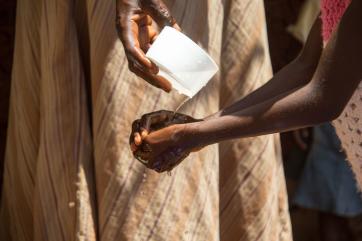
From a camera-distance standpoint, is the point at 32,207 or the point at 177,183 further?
the point at 32,207

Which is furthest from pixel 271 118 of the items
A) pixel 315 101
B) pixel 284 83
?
pixel 284 83

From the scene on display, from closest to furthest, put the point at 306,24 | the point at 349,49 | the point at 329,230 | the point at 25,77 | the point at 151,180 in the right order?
the point at 349,49 → the point at 151,180 → the point at 25,77 → the point at 306,24 → the point at 329,230

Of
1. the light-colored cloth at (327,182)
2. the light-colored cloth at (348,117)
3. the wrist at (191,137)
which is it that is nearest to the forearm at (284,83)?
the light-colored cloth at (348,117)

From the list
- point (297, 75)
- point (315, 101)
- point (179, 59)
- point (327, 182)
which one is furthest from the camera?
point (327, 182)

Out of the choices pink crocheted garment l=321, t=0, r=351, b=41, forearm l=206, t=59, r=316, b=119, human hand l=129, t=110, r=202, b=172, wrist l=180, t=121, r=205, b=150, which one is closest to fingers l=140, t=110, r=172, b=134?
human hand l=129, t=110, r=202, b=172

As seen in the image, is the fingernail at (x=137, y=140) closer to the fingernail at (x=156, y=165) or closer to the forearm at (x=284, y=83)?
the fingernail at (x=156, y=165)

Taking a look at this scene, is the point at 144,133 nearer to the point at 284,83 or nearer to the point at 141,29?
the point at 141,29

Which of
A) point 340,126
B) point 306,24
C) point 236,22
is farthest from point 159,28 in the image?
point 306,24

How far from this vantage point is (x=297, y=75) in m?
2.26

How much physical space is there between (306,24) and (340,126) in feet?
5.57

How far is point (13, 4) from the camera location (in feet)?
10.5

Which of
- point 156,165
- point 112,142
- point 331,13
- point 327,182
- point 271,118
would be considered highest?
point 331,13

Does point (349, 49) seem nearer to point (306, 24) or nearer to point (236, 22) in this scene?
point (236, 22)

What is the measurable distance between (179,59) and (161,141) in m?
0.19
